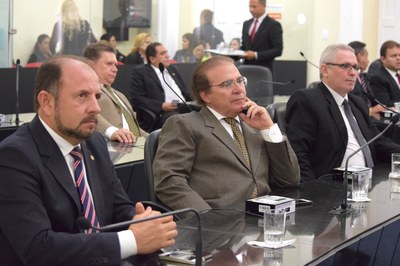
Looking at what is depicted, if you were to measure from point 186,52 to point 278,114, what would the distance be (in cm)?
589

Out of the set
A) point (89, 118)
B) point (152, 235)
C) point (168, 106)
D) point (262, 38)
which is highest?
point (262, 38)

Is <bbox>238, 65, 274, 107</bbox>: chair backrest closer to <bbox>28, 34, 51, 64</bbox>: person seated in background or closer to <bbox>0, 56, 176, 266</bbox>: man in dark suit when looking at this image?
<bbox>28, 34, 51, 64</bbox>: person seated in background

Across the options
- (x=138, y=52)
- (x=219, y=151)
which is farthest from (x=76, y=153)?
(x=138, y=52)

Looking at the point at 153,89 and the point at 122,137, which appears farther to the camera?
the point at 153,89

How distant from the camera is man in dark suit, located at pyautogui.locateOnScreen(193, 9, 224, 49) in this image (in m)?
10.4

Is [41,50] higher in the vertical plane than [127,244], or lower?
higher

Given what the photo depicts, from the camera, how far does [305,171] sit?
4090 mm

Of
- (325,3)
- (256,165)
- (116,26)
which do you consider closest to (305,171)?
(256,165)

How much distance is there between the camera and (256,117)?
3525 mm

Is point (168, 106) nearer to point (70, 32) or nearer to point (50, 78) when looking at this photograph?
point (70, 32)

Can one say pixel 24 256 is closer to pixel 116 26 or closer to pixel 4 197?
pixel 4 197

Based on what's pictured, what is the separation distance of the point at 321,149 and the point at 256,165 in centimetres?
90

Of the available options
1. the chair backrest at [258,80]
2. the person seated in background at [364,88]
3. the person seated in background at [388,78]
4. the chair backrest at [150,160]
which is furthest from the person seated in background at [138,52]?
the chair backrest at [150,160]

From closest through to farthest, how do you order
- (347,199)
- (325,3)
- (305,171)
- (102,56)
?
(347,199) → (305,171) → (102,56) → (325,3)
